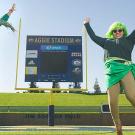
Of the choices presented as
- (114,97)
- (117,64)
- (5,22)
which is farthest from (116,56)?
(5,22)

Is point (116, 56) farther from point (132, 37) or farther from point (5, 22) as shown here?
point (5, 22)

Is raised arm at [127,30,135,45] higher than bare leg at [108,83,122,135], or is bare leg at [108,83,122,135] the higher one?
raised arm at [127,30,135,45]

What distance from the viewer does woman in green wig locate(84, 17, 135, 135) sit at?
15.9 ft

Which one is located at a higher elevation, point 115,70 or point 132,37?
point 132,37

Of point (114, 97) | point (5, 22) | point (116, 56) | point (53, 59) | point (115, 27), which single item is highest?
point (5, 22)

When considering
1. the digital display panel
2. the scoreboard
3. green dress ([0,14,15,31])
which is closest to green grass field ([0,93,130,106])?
green dress ([0,14,15,31])

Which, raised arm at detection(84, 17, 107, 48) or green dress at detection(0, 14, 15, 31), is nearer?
raised arm at detection(84, 17, 107, 48)

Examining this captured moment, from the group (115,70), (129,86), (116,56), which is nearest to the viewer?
(129,86)

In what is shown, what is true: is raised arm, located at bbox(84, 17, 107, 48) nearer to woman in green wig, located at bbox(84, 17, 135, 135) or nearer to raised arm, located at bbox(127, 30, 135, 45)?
woman in green wig, located at bbox(84, 17, 135, 135)

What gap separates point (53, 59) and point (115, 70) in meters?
10.7

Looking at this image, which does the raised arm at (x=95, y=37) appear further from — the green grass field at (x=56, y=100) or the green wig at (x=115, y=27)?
the green grass field at (x=56, y=100)

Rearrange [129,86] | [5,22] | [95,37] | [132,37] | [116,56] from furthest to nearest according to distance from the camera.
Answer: [5,22], [95,37], [132,37], [116,56], [129,86]

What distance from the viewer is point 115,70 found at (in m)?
4.91

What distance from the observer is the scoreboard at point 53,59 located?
1553cm
